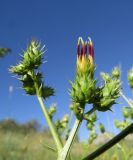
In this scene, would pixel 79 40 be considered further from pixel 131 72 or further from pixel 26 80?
pixel 131 72

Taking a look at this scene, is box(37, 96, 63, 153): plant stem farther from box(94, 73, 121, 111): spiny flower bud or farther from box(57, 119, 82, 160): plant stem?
box(94, 73, 121, 111): spiny flower bud

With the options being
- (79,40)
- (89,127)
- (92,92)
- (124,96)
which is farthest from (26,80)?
(89,127)

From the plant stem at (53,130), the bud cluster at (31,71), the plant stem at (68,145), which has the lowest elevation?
the plant stem at (68,145)

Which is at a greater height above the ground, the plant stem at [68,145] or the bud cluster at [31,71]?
the bud cluster at [31,71]

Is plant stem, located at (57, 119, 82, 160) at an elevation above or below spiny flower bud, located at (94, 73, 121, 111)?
below

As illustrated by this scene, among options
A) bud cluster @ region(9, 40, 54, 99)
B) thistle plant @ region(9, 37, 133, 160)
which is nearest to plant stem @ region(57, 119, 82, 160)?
thistle plant @ region(9, 37, 133, 160)

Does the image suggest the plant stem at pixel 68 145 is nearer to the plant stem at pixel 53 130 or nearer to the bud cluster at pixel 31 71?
the plant stem at pixel 53 130

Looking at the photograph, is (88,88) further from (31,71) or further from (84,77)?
(31,71)

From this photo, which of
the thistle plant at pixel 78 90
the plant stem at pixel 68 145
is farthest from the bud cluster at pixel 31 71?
the plant stem at pixel 68 145

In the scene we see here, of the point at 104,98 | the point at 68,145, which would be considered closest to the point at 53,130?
the point at 68,145
